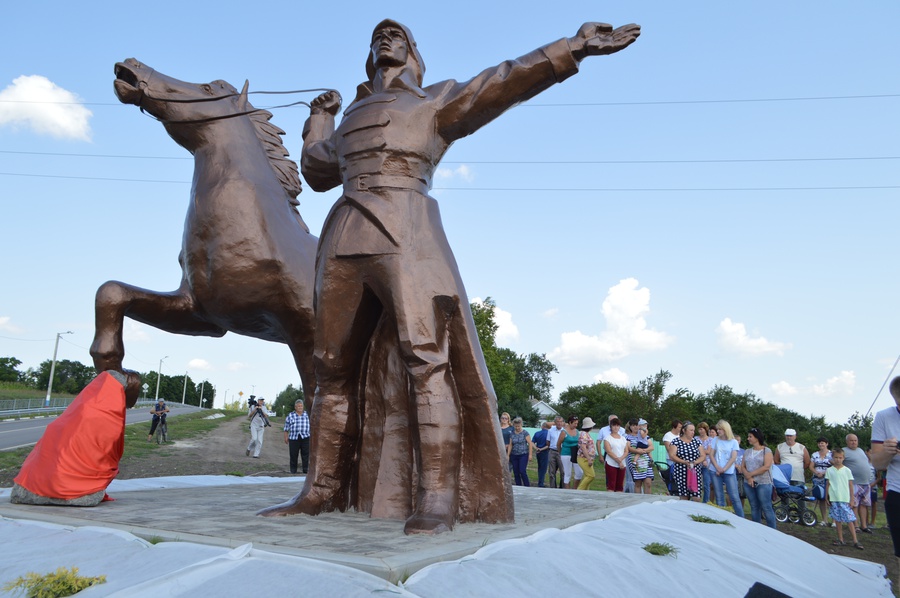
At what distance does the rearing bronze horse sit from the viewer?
16.9ft

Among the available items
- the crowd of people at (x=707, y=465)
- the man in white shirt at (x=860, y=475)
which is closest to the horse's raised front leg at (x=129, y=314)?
the crowd of people at (x=707, y=465)

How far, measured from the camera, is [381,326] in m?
4.49

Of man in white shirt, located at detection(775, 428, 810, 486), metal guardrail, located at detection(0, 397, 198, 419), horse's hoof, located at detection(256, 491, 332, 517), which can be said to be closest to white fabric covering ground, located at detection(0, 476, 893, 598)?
horse's hoof, located at detection(256, 491, 332, 517)

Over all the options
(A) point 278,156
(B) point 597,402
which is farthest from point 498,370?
(A) point 278,156

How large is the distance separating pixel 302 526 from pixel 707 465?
741 centimetres

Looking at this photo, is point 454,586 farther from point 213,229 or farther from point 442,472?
point 213,229

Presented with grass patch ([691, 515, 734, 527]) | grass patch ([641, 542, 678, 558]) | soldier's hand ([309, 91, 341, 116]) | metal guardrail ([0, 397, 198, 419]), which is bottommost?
grass patch ([691, 515, 734, 527])

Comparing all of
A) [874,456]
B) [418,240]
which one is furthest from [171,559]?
[874,456]

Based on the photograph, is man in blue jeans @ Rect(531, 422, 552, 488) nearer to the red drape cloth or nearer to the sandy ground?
the sandy ground

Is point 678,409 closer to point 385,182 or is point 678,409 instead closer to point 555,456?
point 555,456

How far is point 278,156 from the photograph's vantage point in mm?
5941

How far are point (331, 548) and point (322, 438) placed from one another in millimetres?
1569

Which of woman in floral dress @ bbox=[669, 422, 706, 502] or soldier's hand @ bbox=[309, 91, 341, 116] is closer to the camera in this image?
soldier's hand @ bbox=[309, 91, 341, 116]

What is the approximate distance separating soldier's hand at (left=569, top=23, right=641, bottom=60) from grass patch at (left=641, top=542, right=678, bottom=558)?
2796mm
